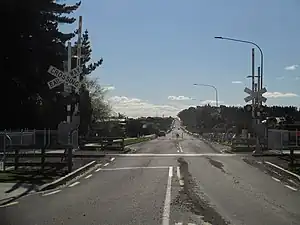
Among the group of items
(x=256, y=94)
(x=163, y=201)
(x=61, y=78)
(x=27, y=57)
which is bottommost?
(x=163, y=201)

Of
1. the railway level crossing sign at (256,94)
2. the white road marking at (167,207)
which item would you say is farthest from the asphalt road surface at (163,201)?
the railway level crossing sign at (256,94)

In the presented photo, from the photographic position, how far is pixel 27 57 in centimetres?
4234

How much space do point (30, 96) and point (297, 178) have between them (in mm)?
30383

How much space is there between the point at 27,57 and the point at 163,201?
31.4m

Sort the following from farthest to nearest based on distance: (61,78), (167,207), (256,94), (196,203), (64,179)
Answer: (256,94) → (61,78) → (64,179) → (196,203) → (167,207)

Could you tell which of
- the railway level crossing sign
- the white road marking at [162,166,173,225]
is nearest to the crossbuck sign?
the white road marking at [162,166,173,225]

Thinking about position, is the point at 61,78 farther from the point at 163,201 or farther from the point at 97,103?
the point at 97,103

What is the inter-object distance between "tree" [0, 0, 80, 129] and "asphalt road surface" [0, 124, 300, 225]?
2314 cm

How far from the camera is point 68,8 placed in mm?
46844

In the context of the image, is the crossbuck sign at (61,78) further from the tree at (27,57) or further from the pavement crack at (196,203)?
the tree at (27,57)

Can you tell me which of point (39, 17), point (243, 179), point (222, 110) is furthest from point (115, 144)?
point (222, 110)

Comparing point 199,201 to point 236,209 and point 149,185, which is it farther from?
point 149,185

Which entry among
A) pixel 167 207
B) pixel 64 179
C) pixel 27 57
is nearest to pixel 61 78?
pixel 64 179

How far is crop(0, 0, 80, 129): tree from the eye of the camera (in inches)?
1629
